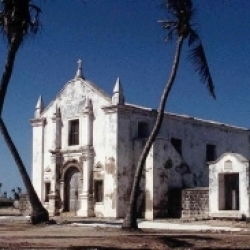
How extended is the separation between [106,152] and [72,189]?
374cm

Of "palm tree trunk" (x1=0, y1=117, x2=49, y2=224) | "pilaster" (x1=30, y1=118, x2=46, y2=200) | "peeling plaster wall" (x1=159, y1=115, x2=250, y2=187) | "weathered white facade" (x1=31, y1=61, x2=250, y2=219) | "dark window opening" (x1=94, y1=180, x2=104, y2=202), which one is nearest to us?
"palm tree trunk" (x1=0, y1=117, x2=49, y2=224)

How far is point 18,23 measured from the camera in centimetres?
1645

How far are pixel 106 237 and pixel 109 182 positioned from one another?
48.0 ft

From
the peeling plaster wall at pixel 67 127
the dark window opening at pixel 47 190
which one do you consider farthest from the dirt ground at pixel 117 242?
the dark window opening at pixel 47 190

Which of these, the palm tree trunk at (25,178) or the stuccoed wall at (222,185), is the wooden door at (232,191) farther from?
the palm tree trunk at (25,178)

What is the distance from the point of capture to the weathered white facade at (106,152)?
3089 centimetres

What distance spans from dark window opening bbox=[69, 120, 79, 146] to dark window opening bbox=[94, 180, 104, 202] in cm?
299

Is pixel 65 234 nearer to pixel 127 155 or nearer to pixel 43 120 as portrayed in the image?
pixel 127 155

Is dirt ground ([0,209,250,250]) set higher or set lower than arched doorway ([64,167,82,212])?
lower

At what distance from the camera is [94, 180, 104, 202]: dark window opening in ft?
105

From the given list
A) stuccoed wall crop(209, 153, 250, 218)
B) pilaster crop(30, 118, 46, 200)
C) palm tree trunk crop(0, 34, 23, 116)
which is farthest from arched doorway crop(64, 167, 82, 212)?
palm tree trunk crop(0, 34, 23, 116)

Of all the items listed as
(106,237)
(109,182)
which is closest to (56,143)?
(109,182)

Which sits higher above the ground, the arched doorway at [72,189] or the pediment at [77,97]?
the pediment at [77,97]

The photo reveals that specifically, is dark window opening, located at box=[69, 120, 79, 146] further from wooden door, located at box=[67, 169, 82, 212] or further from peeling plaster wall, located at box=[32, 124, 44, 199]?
peeling plaster wall, located at box=[32, 124, 44, 199]
